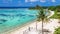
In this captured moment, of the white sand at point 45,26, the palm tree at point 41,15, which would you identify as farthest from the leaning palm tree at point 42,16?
the white sand at point 45,26

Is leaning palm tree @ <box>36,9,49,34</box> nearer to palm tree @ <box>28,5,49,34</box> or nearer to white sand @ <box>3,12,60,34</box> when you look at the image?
palm tree @ <box>28,5,49,34</box>

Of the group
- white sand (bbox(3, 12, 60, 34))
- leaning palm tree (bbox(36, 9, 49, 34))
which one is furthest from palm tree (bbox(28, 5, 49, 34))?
white sand (bbox(3, 12, 60, 34))

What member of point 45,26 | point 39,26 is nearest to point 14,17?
point 39,26

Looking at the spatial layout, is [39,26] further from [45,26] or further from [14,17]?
[14,17]

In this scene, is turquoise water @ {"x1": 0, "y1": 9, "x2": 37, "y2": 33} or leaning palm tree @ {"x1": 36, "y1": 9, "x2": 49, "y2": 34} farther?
turquoise water @ {"x1": 0, "y1": 9, "x2": 37, "y2": 33}

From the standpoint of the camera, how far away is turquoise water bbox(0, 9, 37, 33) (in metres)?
3.34

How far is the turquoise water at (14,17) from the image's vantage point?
3.34 metres

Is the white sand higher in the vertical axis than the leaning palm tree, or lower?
lower

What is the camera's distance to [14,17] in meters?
3.40

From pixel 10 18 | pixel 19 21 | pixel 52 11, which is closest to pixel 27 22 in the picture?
pixel 19 21

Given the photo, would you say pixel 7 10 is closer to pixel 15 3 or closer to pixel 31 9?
pixel 15 3

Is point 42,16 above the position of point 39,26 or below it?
above

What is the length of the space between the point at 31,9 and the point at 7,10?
2.06ft

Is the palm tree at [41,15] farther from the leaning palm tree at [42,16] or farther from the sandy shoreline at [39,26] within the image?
the sandy shoreline at [39,26]
